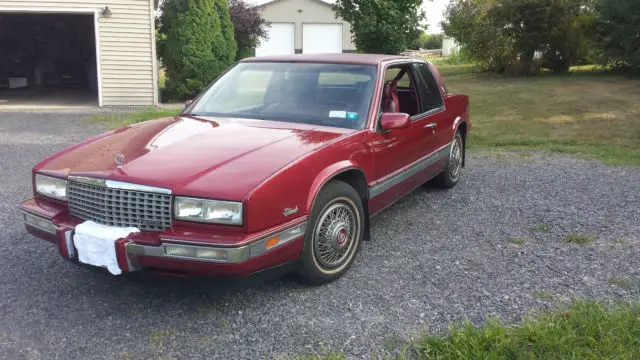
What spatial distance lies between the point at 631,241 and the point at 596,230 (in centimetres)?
35

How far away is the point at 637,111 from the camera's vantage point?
1212cm

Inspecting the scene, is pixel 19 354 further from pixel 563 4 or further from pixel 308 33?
pixel 308 33

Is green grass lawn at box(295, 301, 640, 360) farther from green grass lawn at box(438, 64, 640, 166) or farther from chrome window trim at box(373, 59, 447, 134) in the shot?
green grass lawn at box(438, 64, 640, 166)

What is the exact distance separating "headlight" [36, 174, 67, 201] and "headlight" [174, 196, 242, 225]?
97 cm

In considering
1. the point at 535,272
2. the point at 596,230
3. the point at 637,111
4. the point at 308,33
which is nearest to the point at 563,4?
the point at 637,111

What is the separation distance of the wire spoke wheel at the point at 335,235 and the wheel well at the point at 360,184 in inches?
9.0

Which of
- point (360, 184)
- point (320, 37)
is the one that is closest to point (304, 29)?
point (320, 37)

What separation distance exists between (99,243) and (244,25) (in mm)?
20046

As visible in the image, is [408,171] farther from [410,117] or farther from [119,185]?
[119,185]

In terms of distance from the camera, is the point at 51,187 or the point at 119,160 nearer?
the point at 119,160

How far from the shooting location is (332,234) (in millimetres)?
3855

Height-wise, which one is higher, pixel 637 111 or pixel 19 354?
pixel 637 111

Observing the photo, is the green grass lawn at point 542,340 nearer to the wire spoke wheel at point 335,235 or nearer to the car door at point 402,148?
the wire spoke wheel at point 335,235

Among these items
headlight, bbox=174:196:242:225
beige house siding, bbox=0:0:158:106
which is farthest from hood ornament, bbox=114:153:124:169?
beige house siding, bbox=0:0:158:106
